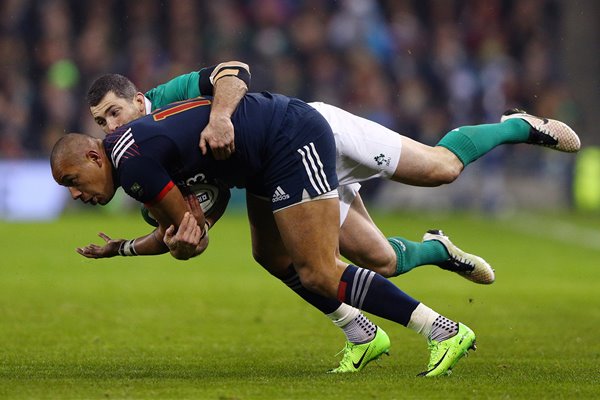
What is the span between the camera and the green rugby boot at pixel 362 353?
7.96m

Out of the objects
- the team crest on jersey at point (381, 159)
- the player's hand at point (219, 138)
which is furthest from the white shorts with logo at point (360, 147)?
the player's hand at point (219, 138)

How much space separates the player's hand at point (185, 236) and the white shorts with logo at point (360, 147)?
1.01m

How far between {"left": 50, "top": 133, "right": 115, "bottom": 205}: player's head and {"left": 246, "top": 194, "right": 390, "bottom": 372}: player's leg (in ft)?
3.57

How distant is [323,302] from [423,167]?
1.17 meters

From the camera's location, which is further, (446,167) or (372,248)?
(372,248)

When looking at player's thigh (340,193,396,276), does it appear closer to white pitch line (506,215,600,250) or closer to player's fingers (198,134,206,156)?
player's fingers (198,134,206,156)

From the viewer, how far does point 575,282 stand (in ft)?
46.4

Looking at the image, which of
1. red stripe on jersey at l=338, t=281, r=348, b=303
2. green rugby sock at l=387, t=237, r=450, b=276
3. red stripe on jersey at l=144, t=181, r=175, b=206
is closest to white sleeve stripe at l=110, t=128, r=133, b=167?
red stripe on jersey at l=144, t=181, r=175, b=206

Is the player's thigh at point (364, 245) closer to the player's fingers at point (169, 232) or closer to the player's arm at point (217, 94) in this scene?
the player's arm at point (217, 94)

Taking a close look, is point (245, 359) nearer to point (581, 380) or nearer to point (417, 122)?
point (581, 380)

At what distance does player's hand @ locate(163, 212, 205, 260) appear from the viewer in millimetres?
6871

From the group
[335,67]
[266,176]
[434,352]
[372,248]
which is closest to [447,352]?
[434,352]

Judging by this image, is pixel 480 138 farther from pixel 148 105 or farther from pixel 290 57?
Answer: pixel 290 57

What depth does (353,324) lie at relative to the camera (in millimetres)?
8125
